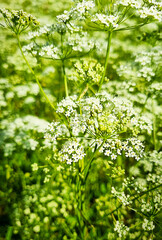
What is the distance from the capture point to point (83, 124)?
9.27 feet

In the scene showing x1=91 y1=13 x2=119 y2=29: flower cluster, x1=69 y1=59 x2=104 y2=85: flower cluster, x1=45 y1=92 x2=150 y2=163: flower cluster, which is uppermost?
x1=91 y1=13 x2=119 y2=29: flower cluster

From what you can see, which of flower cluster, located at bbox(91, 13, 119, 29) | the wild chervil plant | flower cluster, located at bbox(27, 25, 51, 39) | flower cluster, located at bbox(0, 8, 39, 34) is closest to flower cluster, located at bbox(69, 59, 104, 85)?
the wild chervil plant

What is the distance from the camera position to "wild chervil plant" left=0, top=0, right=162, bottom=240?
2821 mm

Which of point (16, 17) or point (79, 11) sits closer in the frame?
point (79, 11)

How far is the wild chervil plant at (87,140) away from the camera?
9.26 feet

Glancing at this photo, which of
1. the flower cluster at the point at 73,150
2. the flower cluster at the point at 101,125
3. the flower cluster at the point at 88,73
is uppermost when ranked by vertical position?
the flower cluster at the point at 88,73

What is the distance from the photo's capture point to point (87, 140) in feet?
13.2

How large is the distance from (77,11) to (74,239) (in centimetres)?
421

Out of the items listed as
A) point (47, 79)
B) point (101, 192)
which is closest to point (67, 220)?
point (101, 192)

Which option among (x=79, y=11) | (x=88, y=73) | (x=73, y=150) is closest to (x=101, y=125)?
(x=73, y=150)

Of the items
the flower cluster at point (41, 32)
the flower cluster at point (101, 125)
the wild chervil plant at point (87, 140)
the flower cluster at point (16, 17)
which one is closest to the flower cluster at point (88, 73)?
the wild chervil plant at point (87, 140)

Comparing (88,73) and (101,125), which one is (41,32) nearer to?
(88,73)

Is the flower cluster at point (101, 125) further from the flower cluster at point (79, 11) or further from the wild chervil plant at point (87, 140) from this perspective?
the flower cluster at point (79, 11)

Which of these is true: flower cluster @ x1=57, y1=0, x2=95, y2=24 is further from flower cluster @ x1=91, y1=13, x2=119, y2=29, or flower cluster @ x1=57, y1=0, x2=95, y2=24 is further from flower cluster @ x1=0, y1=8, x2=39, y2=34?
flower cluster @ x1=0, y1=8, x2=39, y2=34
